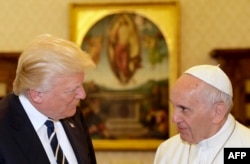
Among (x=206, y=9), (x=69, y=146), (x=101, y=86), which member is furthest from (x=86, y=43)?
(x=69, y=146)

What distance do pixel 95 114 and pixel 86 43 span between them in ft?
2.17

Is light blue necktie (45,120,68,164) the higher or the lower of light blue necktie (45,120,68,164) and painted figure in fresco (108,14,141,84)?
the lower

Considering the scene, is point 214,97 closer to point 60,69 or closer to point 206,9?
point 60,69

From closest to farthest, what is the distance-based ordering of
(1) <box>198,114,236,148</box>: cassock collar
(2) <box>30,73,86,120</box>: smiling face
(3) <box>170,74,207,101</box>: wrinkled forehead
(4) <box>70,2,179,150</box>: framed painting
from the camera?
(2) <box>30,73,86,120</box>: smiling face, (3) <box>170,74,207,101</box>: wrinkled forehead, (1) <box>198,114,236,148</box>: cassock collar, (4) <box>70,2,179,150</box>: framed painting

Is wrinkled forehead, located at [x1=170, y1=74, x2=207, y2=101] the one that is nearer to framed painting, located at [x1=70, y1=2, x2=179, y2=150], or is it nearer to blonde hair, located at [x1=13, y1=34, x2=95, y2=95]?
blonde hair, located at [x1=13, y1=34, x2=95, y2=95]

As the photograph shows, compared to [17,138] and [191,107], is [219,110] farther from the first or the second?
[17,138]

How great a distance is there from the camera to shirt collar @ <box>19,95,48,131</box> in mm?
2284

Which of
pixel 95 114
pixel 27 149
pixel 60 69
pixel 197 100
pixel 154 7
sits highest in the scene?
pixel 154 7

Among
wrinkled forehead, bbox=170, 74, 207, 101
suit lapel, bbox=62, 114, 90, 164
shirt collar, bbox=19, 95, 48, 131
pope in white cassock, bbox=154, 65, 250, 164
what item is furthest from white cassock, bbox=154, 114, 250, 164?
shirt collar, bbox=19, 95, 48, 131

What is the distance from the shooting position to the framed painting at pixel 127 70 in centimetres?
448

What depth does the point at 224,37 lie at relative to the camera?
176 inches

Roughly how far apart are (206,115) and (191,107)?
91 millimetres

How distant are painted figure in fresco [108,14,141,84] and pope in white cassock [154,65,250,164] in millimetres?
1847

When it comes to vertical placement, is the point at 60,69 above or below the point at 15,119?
above
